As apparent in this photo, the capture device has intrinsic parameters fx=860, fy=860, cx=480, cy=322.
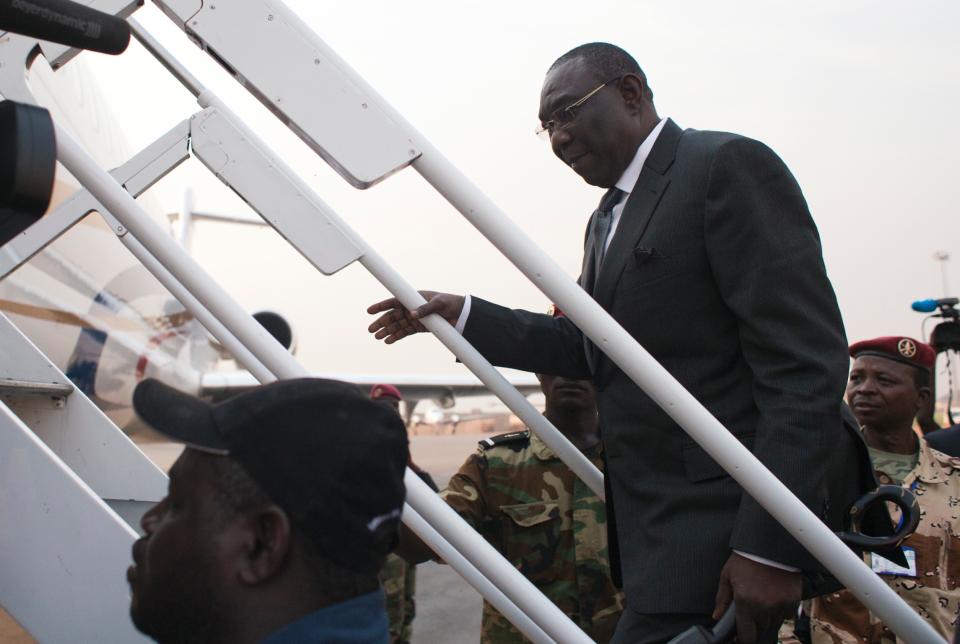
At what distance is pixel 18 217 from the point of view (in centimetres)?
90

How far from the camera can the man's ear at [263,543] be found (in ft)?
3.45

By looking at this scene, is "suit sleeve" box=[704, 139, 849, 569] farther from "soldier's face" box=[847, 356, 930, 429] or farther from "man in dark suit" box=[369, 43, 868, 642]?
"soldier's face" box=[847, 356, 930, 429]

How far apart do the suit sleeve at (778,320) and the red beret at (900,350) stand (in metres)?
2.42

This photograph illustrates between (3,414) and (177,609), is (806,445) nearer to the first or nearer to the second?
(177,609)

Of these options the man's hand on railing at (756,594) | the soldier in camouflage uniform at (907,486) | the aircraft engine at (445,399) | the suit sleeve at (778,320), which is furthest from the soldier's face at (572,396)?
the aircraft engine at (445,399)

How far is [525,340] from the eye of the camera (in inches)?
81.1

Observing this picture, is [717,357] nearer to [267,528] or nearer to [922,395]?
[267,528]

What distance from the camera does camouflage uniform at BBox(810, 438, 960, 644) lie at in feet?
9.84

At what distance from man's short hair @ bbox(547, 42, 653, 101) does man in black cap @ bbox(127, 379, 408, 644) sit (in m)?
1.10

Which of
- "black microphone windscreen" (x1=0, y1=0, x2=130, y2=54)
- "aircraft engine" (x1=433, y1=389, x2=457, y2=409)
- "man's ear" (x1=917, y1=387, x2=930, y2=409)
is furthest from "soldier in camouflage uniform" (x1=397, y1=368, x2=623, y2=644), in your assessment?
"aircraft engine" (x1=433, y1=389, x2=457, y2=409)

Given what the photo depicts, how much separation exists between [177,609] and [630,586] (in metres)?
0.97

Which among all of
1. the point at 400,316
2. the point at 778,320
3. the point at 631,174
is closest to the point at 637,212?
the point at 631,174

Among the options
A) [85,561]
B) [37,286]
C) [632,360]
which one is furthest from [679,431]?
[37,286]

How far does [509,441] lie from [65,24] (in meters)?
2.47
